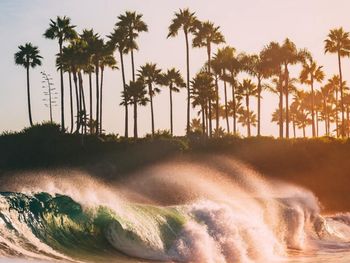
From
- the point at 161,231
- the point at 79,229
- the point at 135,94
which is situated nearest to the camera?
the point at 79,229

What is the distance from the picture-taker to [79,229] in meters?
26.4

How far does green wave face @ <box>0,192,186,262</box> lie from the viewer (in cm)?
2270

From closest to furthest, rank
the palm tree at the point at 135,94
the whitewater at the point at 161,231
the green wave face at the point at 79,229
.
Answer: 1. the green wave face at the point at 79,229
2. the whitewater at the point at 161,231
3. the palm tree at the point at 135,94

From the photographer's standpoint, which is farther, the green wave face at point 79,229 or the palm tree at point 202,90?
the palm tree at point 202,90

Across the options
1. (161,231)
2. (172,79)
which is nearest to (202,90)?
(172,79)

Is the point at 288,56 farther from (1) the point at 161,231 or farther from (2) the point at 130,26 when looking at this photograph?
(1) the point at 161,231

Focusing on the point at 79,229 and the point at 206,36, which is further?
the point at 206,36

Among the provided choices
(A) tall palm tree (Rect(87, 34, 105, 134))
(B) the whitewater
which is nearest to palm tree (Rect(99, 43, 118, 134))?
(A) tall palm tree (Rect(87, 34, 105, 134))

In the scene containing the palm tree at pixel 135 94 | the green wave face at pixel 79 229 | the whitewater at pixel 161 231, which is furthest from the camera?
the palm tree at pixel 135 94

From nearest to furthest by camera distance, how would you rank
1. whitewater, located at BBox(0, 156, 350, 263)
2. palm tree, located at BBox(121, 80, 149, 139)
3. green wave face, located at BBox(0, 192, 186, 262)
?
green wave face, located at BBox(0, 192, 186, 262)
whitewater, located at BBox(0, 156, 350, 263)
palm tree, located at BBox(121, 80, 149, 139)

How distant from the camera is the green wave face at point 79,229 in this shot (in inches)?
894

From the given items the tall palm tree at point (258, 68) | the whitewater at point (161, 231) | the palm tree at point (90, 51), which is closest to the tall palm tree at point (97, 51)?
the palm tree at point (90, 51)

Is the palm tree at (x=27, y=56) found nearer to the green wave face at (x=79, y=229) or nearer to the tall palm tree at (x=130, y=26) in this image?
the tall palm tree at (x=130, y=26)

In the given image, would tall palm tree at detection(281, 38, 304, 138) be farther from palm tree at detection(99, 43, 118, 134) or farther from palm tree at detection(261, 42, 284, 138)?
palm tree at detection(99, 43, 118, 134)
